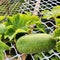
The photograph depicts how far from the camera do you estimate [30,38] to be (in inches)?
22.5

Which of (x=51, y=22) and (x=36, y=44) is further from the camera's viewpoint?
(x=51, y=22)

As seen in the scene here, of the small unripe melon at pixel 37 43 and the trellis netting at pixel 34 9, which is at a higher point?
the small unripe melon at pixel 37 43

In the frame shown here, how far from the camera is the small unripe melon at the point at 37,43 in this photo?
0.56 m

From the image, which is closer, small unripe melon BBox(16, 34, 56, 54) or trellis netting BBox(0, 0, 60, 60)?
small unripe melon BBox(16, 34, 56, 54)

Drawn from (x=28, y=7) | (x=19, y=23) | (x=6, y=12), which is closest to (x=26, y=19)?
(x=19, y=23)

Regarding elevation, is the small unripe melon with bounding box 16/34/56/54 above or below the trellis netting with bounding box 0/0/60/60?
above

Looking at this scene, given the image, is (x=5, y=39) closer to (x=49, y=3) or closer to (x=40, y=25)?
(x=40, y=25)

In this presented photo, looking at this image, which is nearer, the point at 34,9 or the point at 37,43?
the point at 37,43

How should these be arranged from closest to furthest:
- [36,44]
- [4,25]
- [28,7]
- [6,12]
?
[36,44] < [4,25] < [6,12] < [28,7]

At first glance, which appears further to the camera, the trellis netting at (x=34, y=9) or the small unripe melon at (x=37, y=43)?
the trellis netting at (x=34, y=9)

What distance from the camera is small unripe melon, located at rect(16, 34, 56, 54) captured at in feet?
1.85

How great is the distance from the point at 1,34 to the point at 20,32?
0.06 meters

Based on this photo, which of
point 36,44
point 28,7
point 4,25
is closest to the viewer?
point 36,44

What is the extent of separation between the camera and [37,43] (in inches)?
22.1
